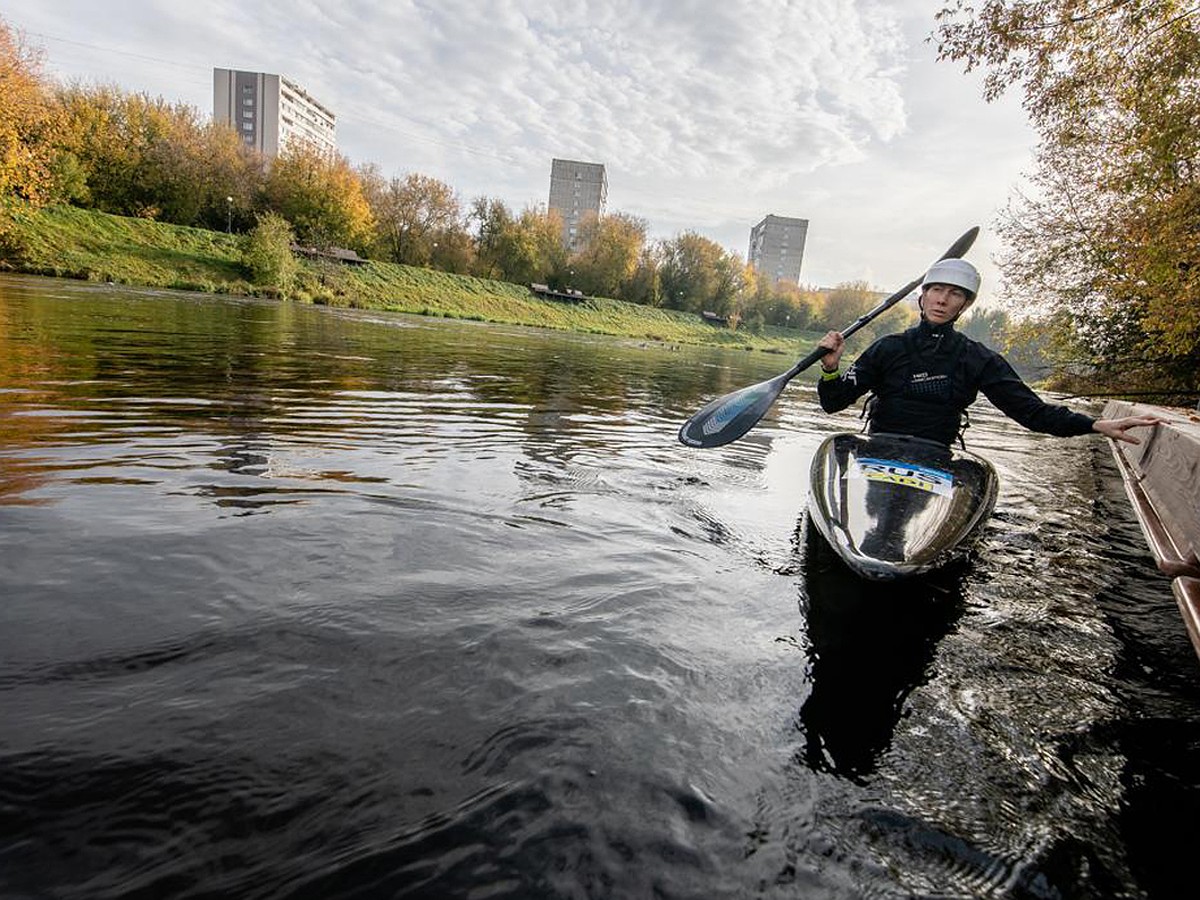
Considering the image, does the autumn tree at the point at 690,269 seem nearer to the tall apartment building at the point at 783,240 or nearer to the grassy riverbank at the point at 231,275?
the grassy riverbank at the point at 231,275

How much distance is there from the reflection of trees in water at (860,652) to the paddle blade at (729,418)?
1.47m

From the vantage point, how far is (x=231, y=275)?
39938 millimetres

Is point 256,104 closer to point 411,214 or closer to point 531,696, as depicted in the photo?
point 411,214

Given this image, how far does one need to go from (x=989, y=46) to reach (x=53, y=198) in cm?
5429

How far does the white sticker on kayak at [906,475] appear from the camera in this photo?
407 centimetres

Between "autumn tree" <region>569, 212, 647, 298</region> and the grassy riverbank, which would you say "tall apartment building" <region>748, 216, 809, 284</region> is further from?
the grassy riverbank

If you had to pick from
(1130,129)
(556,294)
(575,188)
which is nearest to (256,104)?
(575,188)

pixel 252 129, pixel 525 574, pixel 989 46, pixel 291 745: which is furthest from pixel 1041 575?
pixel 252 129

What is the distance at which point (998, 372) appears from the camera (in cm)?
463

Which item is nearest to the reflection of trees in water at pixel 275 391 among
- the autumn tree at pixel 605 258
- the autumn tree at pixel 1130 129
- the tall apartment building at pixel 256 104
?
the autumn tree at pixel 1130 129

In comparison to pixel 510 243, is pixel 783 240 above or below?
above

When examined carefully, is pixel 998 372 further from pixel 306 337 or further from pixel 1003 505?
pixel 306 337

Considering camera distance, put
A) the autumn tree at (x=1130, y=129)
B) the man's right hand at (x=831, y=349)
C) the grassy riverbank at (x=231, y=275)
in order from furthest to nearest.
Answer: the grassy riverbank at (x=231, y=275), the autumn tree at (x=1130, y=129), the man's right hand at (x=831, y=349)

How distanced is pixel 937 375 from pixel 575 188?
Answer: 588 feet
